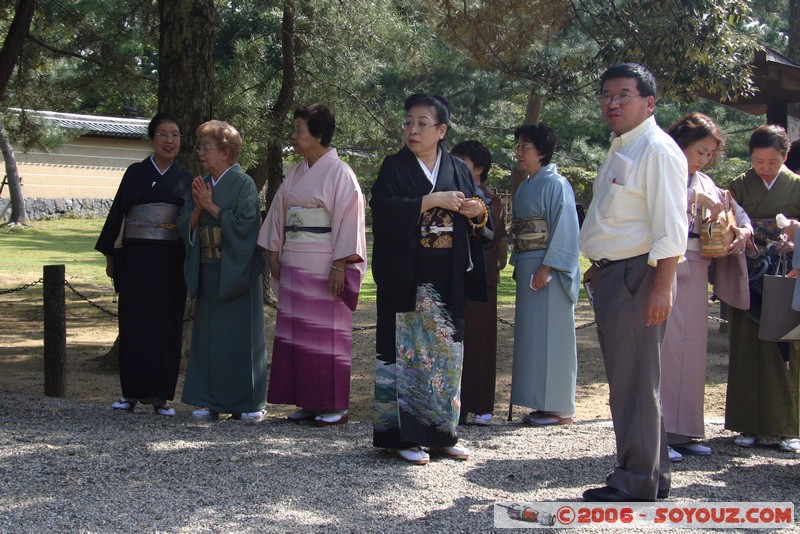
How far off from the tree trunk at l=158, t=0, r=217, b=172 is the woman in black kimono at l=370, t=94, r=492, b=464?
3346 mm

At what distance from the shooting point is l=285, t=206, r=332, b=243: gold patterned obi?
5305 mm

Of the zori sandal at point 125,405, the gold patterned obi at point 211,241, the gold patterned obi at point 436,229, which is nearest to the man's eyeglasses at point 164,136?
the gold patterned obi at point 211,241

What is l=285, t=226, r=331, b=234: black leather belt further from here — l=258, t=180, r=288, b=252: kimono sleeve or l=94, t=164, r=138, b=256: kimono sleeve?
l=94, t=164, r=138, b=256: kimono sleeve

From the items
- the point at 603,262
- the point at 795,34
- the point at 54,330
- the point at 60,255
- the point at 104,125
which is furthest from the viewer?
the point at 104,125

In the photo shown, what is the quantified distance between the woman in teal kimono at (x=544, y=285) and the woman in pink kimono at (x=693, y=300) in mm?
968

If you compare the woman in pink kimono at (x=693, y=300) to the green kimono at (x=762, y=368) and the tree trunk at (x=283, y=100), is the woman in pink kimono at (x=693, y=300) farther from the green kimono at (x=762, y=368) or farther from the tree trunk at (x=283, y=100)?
the tree trunk at (x=283, y=100)

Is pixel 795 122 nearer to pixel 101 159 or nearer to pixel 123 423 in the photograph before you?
pixel 123 423

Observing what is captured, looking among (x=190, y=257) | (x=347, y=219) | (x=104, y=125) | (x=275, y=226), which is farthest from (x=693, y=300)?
(x=104, y=125)

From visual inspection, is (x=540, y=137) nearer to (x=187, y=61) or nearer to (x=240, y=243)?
(x=240, y=243)

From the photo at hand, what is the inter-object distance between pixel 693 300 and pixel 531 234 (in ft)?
4.07

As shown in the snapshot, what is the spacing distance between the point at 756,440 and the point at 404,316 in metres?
2.24

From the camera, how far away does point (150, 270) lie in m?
5.55

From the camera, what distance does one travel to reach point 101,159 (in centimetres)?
2692

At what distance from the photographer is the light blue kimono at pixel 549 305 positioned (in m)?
5.67
